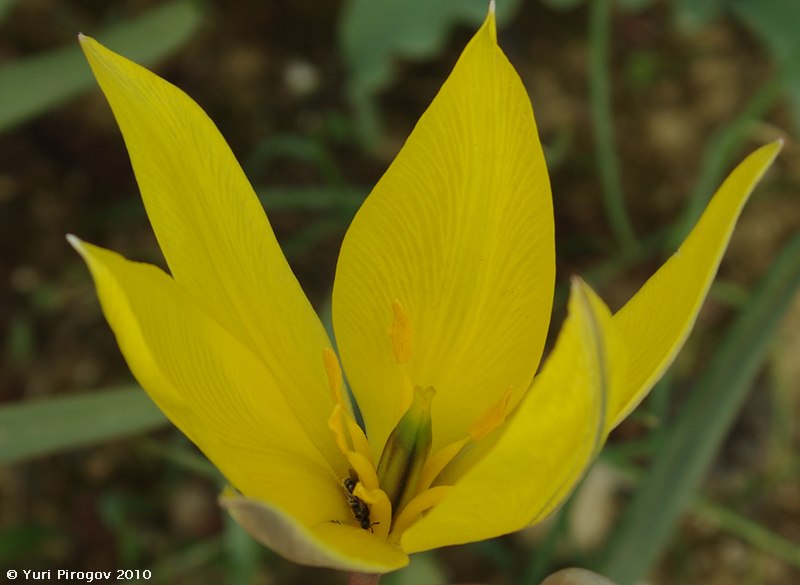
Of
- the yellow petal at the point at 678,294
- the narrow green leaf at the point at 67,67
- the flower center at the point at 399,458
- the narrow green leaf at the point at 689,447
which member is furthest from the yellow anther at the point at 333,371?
the narrow green leaf at the point at 67,67

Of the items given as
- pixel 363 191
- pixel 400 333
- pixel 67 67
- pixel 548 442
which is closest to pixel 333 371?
pixel 400 333

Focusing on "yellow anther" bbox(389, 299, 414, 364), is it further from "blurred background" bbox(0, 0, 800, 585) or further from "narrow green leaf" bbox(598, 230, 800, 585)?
"blurred background" bbox(0, 0, 800, 585)

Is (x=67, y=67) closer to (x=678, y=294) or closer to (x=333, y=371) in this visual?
(x=333, y=371)

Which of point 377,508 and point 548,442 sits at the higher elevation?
point 548,442

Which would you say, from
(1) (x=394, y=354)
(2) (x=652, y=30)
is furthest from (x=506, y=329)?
(2) (x=652, y=30)

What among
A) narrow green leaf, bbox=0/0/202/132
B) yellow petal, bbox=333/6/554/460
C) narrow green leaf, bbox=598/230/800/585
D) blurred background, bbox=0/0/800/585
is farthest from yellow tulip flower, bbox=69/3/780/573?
narrow green leaf, bbox=0/0/202/132

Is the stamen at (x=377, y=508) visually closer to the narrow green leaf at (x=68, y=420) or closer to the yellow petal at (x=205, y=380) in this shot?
the yellow petal at (x=205, y=380)

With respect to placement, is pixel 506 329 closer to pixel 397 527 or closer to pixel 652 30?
pixel 397 527
